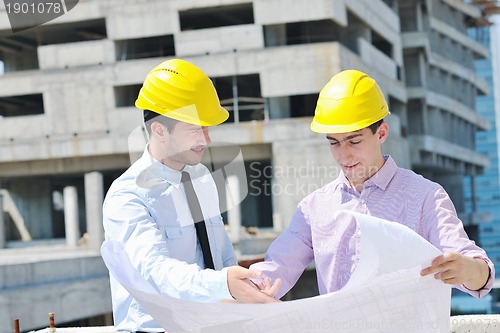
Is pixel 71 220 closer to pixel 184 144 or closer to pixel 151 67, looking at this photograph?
pixel 151 67

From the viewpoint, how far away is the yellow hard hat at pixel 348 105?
298 cm

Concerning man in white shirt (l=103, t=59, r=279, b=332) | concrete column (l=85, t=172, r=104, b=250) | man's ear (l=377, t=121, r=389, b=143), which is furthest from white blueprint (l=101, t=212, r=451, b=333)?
concrete column (l=85, t=172, r=104, b=250)

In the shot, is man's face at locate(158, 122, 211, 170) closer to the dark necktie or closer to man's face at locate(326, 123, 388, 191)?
Result: the dark necktie

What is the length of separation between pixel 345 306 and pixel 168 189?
36.1 inches

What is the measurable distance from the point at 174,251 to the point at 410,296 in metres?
0.95

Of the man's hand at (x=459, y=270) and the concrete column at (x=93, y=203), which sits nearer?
the man's hand at (x=459, y=270)

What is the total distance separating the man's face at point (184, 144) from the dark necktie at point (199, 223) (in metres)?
0.11

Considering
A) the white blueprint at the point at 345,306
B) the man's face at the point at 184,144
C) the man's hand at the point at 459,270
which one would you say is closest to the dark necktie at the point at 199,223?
the man's face at the point at 184,144

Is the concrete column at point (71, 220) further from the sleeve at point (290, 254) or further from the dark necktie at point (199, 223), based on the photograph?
the sleeve at point (290, 254)

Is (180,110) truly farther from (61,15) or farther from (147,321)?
(61,15)

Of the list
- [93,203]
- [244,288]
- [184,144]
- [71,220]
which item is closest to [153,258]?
[244,288]

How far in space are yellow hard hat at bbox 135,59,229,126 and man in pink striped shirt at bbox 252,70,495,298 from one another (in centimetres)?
43

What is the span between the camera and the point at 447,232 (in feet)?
9.31

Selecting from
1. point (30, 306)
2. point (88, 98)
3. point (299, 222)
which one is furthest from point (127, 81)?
point (299, 222)
